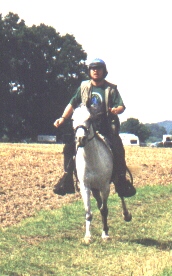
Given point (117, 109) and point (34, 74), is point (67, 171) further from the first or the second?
point (34, 74)

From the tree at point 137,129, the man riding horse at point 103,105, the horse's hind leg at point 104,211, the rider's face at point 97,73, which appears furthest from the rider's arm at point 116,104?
the tree at point 137,129

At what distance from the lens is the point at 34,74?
8688cm

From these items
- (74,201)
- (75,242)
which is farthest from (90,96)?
(74,201)

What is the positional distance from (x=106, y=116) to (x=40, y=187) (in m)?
7.51

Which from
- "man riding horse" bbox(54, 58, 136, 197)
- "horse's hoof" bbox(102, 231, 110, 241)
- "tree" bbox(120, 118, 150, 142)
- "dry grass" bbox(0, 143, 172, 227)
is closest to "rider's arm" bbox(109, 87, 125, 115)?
"man riding horse" bbox(54, 58, 136, 197)

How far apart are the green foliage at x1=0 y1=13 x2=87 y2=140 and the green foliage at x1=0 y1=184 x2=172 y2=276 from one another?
220 feet

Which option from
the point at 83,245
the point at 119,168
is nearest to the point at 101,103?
the point at 119,168

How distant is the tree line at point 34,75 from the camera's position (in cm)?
8206

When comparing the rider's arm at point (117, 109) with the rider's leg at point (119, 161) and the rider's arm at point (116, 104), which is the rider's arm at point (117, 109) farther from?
the rider's leg at point (119, 161)

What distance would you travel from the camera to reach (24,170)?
21.5 metres

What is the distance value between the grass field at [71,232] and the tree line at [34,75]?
60728mm

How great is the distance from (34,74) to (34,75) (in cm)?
19

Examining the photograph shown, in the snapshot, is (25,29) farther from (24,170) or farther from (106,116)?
(106,116)

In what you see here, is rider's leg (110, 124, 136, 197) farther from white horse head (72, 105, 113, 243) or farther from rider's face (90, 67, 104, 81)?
rider's face (90, 67, 104, 81)
